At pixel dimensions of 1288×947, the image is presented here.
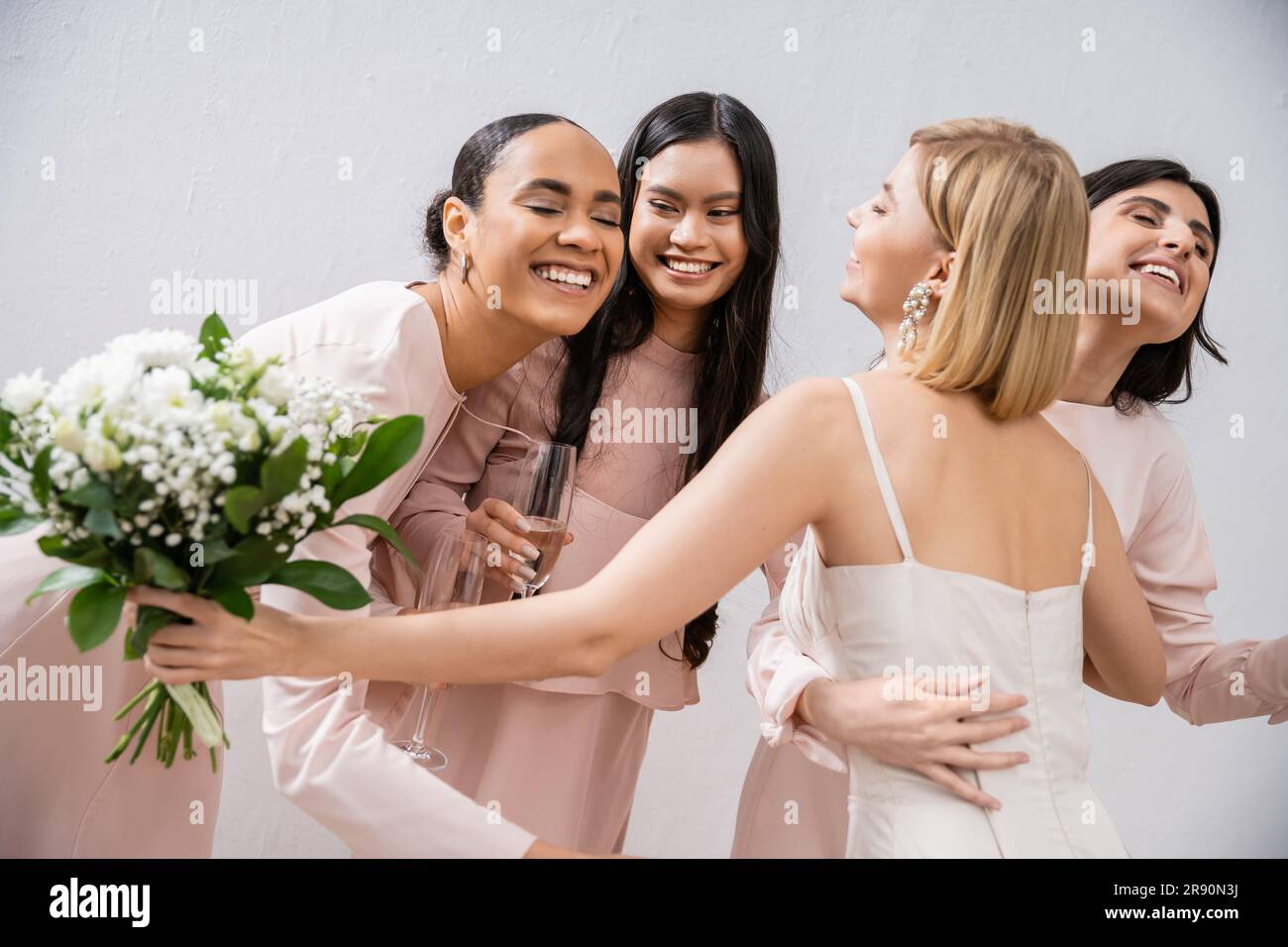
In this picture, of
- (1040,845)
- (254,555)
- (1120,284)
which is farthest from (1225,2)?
(254,555)

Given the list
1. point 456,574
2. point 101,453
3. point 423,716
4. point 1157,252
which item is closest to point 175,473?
point 101,453

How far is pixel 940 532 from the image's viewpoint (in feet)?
5.40

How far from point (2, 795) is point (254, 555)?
35.4 inches

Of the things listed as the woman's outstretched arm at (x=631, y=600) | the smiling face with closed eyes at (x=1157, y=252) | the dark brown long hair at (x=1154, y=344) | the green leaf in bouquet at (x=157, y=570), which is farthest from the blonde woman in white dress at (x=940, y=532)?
the dark brown long hair at (x=1154, y=344)

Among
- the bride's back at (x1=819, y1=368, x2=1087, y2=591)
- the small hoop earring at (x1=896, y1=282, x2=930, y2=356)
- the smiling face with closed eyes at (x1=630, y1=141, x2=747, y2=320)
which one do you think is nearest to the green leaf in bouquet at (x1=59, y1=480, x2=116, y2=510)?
the bride's back at (x1=819, y1=368, x2=1087, y2=591)

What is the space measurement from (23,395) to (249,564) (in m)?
0.30

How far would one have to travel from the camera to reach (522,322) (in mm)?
2154

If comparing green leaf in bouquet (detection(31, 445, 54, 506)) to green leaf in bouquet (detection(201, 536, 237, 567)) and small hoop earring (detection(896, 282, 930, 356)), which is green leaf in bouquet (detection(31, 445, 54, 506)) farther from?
small hoop earring (detection(896, 282, 930, 356))

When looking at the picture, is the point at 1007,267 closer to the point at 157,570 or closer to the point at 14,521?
the point at 157,570

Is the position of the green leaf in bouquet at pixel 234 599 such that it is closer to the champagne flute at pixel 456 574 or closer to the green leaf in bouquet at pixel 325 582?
the green leaf in bouquet at pixel 325 582

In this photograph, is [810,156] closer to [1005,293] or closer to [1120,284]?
[1120,284]

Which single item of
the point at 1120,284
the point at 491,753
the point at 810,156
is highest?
the point at 810,156

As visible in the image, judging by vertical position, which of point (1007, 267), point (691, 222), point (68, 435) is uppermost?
point (691, 222)

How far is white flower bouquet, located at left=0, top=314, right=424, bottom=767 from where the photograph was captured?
1.22 meters
